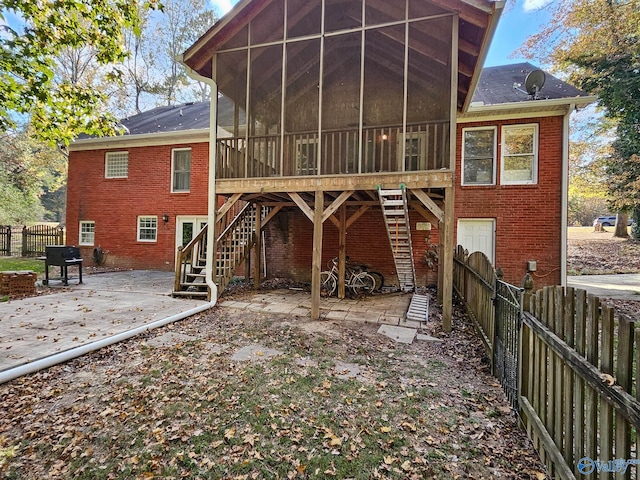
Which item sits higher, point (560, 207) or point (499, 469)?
point (560, 207)

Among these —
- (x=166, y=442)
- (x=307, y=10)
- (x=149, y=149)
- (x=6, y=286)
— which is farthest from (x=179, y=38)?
(x=166, y=442)

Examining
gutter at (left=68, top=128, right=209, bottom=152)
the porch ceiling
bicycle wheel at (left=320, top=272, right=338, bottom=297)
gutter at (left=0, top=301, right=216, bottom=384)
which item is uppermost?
the porch ceiling

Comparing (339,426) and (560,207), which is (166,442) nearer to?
(339,426)

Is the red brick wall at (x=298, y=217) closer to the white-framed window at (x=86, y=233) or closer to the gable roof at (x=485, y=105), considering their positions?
the white-framed window at (x=86, y=233)

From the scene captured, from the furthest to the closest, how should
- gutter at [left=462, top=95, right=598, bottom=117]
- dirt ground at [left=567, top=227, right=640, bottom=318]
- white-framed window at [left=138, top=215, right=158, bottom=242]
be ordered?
dirt ground at [left=567, top=227, right=640, bottom=318]
white-framed window at [left=138, top=215, right=158, bottom=242]
gutter at [left=462, top=95, right=598, bottom=117]

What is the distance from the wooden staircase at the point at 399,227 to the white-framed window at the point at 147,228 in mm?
9587

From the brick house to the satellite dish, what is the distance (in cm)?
11

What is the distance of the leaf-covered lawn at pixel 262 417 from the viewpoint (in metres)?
2.42

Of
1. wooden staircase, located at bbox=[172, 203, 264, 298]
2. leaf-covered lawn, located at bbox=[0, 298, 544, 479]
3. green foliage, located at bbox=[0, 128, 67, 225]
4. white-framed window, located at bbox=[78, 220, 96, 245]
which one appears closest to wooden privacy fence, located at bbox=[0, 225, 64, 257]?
white-framed window, located at bbox=[78, 220, 96, 245]

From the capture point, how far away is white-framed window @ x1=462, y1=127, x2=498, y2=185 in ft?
30.2

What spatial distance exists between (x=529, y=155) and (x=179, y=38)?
2191cm

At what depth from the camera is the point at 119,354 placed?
14.6 ft

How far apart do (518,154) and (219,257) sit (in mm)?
8706

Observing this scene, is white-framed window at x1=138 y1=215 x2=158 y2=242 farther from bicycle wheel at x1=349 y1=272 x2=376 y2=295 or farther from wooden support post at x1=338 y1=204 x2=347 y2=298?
bicycle wheel at x1=349 y1=272 x2=376 y2=295
